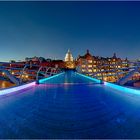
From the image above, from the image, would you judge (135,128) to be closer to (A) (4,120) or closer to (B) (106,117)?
(B) (106,117)

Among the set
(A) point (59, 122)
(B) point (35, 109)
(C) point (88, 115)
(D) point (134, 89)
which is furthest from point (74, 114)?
(D) point (134, 89)

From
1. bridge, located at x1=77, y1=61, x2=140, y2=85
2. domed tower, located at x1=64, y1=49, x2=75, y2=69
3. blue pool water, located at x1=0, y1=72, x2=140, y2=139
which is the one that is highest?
domed tower, located at x1=64, y1=49, x2=75, y2=69

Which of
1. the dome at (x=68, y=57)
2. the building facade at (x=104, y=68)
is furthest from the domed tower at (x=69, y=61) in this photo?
the building facade at (x=104, y=68)

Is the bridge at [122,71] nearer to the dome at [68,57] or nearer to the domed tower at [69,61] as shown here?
the domed tower at [69,61]

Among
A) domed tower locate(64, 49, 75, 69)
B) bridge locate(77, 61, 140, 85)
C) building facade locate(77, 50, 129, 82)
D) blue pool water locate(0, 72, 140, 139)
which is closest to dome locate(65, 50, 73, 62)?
domed tower locate(64, 49, 75, 69)

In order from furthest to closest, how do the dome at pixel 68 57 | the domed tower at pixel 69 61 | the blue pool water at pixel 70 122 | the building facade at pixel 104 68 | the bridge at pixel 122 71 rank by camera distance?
the dome at pixel 68 57, the domed tower at pixel 69 61, the building facade at pixel 104 68, the bridge at pixel 122 71, the blue pool water at pixel 70 122

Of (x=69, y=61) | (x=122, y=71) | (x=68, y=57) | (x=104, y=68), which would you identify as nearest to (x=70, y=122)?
(x=122, y=71)

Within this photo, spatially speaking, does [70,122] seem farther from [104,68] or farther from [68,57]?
[68,57]

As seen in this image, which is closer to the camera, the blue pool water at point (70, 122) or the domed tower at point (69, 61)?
the blue pool water at point (70, 122)

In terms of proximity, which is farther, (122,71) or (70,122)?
(122,71)

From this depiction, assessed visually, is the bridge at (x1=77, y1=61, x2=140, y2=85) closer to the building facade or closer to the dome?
the building facade

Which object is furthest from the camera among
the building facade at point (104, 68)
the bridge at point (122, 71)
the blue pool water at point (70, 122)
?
the building facade at point (104, 68)

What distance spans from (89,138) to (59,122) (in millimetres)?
402

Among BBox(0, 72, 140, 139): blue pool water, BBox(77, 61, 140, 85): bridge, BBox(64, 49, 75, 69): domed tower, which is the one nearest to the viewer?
BBox(0, 72, 140, 139): blue pool water
